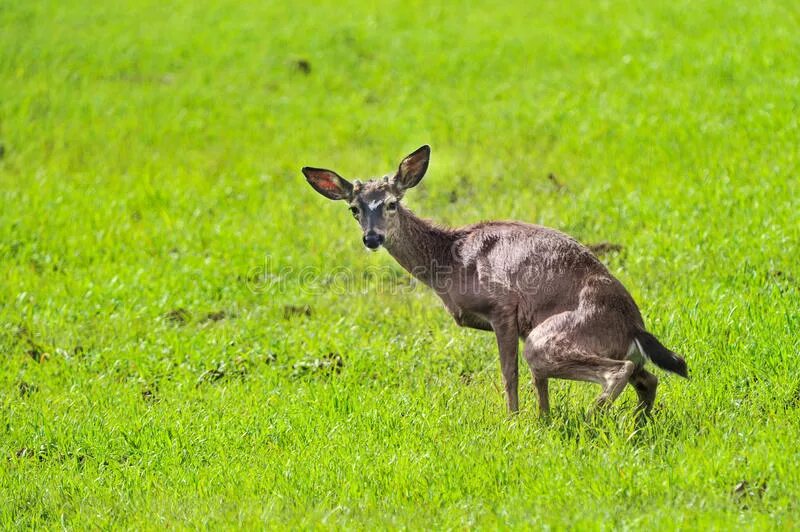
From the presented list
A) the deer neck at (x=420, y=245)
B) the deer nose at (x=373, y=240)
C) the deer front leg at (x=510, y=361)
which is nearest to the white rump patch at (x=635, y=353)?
the deer front leg at (x=510, y=361)

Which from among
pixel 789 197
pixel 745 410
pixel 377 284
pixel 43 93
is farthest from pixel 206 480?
pixel 43 93

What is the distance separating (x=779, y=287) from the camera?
9.19 m

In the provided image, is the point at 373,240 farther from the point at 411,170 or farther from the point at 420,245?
the point at 411,170

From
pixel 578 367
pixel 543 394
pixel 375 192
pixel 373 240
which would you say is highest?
pixel 375 192

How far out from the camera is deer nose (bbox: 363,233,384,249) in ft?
26.5

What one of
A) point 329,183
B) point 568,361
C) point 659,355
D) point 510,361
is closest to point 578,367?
point 568,361

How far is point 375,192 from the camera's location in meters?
8.39

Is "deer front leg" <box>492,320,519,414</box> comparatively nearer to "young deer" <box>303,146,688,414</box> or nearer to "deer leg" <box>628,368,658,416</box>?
"young deer" <box>303,146,688,414</box>

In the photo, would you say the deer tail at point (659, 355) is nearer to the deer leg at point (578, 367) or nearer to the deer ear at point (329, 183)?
the deer leg at point (578, 367)

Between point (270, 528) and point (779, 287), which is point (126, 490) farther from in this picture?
point (779, 287)

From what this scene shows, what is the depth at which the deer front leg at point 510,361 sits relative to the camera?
767cm

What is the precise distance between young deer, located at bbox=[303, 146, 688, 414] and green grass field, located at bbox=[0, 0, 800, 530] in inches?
13.3

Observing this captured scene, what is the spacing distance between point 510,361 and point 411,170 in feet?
5.94

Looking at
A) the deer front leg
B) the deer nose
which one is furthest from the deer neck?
the deer front leg
